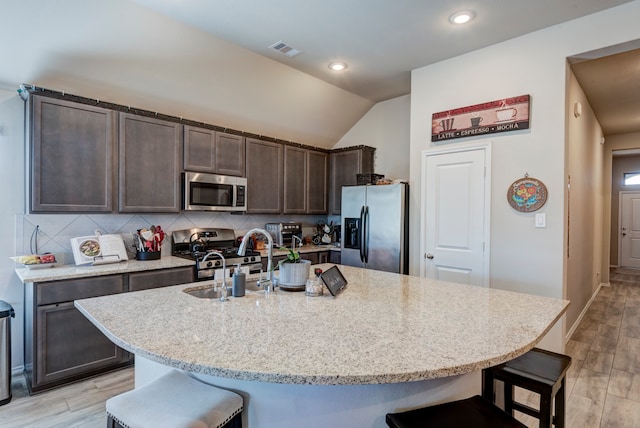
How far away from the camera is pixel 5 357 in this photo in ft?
7.97

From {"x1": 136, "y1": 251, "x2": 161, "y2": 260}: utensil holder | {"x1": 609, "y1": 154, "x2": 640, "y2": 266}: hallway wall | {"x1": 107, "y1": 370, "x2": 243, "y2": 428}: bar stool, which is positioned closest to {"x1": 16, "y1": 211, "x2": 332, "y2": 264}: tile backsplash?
{"x1": 136, "y1": 251, "x2": 161, "y2": 260}: utensil holder

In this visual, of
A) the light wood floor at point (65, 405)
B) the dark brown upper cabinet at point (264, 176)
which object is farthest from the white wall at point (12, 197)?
the dark brown upper cabinet at point (264, 176)

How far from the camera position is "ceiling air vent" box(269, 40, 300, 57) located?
3.21 metres

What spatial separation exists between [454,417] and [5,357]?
9.89 ft

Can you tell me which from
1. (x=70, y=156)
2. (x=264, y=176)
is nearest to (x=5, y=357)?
(x=70, y=156)

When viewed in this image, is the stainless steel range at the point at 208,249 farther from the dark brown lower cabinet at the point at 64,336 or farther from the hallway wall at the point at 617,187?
the hallway wall at the point at 617,187

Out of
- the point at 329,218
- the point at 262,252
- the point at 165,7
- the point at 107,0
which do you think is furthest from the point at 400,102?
the point at 107,0

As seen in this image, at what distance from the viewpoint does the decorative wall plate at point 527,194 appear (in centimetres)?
Result: 290

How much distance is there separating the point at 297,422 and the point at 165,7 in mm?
2964

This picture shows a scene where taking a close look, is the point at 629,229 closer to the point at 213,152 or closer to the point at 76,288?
the point at 213,152

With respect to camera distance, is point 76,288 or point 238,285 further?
point 76,288

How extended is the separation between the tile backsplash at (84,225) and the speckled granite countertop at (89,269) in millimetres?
225

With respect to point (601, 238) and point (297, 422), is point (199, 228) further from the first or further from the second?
point (601, 238)

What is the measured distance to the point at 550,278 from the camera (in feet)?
9.37
